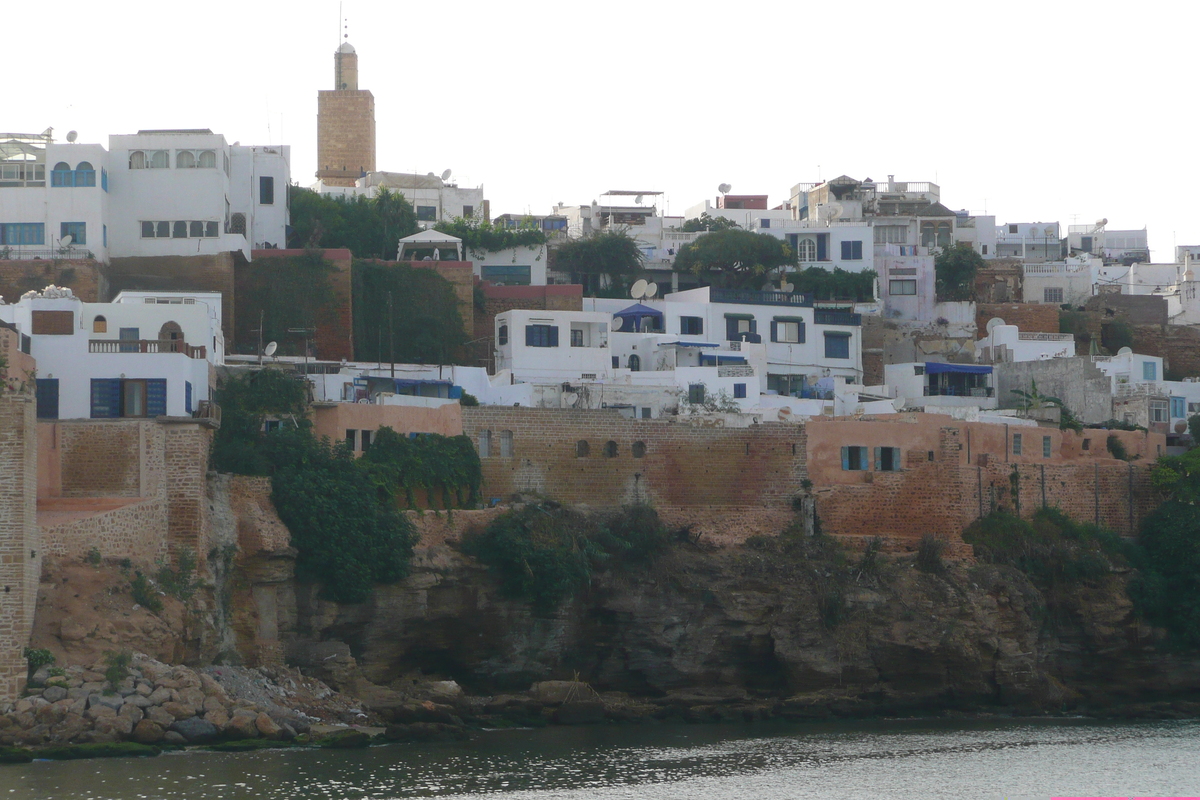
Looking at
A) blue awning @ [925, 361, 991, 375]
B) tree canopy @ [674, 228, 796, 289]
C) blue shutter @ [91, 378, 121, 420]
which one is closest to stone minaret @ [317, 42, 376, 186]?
tree canopy @ [674, 228, 796, 289]

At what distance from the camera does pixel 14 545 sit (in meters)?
34.2

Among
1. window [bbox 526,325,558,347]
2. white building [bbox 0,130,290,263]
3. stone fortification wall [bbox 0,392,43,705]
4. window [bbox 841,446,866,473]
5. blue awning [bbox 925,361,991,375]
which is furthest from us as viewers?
blue awning [bbox 925,361,991,375]

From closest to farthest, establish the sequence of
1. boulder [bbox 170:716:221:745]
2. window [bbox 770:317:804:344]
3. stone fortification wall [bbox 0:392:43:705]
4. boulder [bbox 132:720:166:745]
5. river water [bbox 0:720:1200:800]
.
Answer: river water [bbox 0:720:1200:800], stone fortification wall [bbox 0:392:43:705], boulder [bbox 132:720:166:745], boulder [bbox 170:716:221:745], window [bbox 770:317:804:344]

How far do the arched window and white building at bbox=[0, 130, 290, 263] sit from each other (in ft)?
65.1

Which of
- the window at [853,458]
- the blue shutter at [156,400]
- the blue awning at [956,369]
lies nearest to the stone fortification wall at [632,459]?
the window at [853,458]

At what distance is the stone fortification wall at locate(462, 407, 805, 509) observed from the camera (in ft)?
147

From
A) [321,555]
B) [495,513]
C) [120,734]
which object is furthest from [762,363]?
[120,734]

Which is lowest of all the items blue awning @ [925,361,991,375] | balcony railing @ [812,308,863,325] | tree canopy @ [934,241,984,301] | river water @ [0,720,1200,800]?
river water @ [0,720,1200,800]

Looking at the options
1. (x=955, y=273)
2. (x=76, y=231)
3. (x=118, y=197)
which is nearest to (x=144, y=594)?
(x=76, y=231)

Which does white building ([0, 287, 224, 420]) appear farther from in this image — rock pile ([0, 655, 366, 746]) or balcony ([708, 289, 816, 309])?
balcony ([708, 289, 816, 309])

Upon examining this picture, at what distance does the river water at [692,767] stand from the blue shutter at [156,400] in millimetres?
8394

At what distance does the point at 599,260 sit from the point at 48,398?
23.7 metres

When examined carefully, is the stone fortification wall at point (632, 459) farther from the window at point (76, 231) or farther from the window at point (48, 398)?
the window at point (76, 231)

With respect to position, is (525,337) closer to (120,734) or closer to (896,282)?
(896,282)
